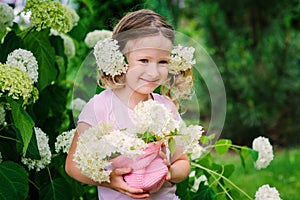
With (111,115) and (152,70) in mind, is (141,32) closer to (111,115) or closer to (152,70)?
(152,70)

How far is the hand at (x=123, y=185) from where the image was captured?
5.33 ft

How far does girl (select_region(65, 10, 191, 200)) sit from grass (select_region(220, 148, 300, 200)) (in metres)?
2.32

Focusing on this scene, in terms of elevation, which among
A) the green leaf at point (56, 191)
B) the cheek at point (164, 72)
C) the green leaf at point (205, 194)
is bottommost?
the green leaf at point (205, 194)

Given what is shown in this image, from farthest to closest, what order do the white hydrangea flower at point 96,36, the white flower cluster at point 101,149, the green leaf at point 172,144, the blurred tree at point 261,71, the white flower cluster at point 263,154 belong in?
1. the blurred tree at point 261,71
2. the white hydrangea flower at point 96,36
3. the white flower cluster at point 263,154
4. the green leaf at point 172,144
5. the white flower cluster at point 101,149

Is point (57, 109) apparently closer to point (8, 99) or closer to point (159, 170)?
point (8, 99)

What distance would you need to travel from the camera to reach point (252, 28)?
659 cm

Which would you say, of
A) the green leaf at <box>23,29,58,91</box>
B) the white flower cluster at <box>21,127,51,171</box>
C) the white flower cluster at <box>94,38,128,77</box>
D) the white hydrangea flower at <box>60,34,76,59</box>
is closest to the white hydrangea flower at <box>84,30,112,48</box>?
the white hydrangea flower at <box>60,34,76,59</box>

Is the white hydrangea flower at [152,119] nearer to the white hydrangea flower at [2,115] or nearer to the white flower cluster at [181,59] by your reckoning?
the white flower cluster at [181,59]

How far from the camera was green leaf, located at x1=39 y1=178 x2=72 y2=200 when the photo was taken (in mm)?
2088

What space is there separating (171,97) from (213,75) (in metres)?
0.14

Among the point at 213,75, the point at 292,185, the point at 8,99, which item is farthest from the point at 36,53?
the point at 292,185

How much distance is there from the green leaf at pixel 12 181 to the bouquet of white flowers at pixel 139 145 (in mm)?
358

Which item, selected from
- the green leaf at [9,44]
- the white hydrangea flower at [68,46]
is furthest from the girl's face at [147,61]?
the white hydrangea flower at [68,46]

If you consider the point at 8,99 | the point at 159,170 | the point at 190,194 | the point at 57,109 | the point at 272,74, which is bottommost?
the point at 272,74
